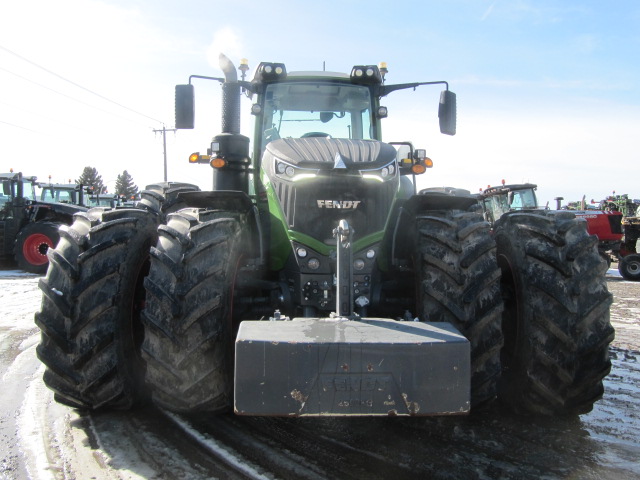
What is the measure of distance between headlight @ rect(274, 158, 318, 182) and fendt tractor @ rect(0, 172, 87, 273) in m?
13.1

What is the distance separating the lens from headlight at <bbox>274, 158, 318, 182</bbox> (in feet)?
12.2

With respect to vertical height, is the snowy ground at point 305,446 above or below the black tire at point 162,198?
below

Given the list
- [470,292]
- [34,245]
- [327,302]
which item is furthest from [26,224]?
[470,292]

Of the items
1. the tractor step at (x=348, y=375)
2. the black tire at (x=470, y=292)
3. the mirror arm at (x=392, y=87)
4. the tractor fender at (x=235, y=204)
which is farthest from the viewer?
the mirror arm at (x=392, y=87)

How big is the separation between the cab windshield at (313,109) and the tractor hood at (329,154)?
0.87 meters

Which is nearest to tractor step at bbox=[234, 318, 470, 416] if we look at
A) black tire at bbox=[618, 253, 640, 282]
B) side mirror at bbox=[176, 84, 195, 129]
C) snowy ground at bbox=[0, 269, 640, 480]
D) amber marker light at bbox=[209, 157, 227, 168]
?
snowy ground at bbox=[0, 269, 640, 480]

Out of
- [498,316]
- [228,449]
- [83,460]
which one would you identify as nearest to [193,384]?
[228,449]

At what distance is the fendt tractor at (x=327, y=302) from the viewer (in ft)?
8.87

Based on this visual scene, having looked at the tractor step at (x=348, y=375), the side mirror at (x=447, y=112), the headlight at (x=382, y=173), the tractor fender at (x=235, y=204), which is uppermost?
the side mirror at (x=447, y=112)

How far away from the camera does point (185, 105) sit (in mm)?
4812

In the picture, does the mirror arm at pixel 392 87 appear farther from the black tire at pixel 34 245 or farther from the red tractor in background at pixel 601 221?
the black tire at pixel 34 245

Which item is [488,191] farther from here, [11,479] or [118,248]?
[11,479]

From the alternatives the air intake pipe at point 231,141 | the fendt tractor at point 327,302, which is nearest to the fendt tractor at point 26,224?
the air intake pipe at point 231,141

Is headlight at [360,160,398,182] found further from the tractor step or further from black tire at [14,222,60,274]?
black tire at [14,222,60,274]
